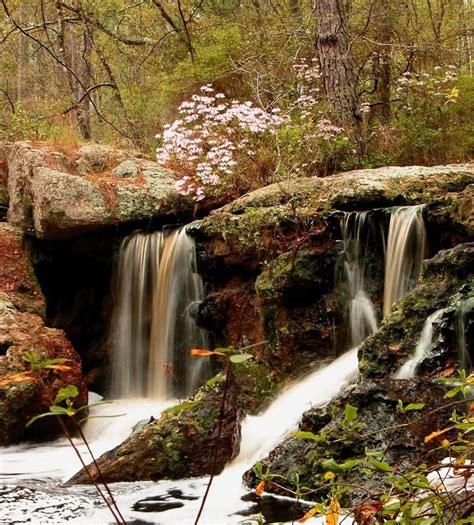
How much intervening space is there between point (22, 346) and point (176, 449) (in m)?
3.09

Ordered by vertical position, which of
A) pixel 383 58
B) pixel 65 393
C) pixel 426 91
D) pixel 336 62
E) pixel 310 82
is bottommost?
pixel 65 393

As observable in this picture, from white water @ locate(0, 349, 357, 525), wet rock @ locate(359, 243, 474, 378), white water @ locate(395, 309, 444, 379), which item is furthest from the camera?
white water @ locate(395, 309, 444, 379)

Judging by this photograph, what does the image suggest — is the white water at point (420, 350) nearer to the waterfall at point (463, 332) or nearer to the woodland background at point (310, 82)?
the waterfall at point (463, 332)

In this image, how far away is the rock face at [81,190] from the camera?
952 centimetres

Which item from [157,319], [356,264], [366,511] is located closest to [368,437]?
[366,511]

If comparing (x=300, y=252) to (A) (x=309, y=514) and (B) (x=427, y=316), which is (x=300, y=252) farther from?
(A) (x=309, y=514)

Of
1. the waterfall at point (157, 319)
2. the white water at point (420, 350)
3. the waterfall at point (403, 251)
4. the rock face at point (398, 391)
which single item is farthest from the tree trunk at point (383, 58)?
the white water at point (420, 350)

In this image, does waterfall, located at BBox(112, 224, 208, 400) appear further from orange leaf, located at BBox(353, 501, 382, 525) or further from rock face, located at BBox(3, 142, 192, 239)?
orange leaf, located at BBox(353, 501, 382, 525)

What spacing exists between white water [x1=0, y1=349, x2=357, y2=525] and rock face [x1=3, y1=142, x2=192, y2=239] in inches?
106

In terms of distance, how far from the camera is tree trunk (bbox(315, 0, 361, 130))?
10828 mm

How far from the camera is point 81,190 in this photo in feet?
31.7

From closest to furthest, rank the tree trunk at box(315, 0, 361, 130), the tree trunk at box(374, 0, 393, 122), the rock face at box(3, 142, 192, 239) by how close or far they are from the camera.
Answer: the rock face at box(3, 142, 192, 239) < the tree trunk at box(315, 0, 361, 130) < the tree trunk at box(374, 0, 393, 122)

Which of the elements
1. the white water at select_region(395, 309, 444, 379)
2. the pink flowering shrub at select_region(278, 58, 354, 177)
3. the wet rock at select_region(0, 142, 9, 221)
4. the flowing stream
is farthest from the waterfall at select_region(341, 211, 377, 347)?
the wet rock at select_region(0, 142, 9, 221)

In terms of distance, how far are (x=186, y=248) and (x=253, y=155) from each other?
2.04 metres
